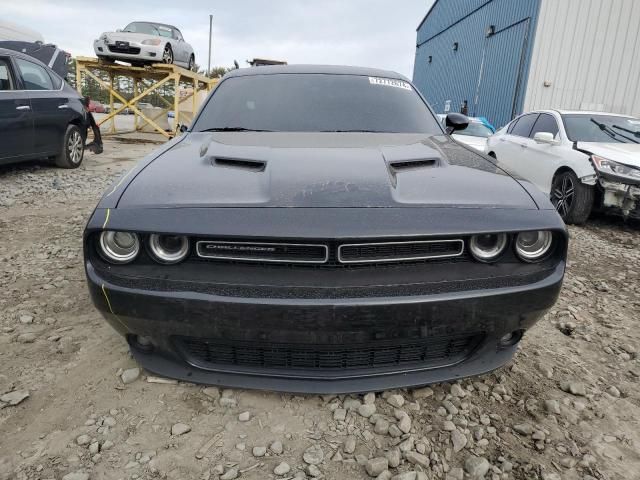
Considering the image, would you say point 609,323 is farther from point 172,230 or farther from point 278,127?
point 172,230

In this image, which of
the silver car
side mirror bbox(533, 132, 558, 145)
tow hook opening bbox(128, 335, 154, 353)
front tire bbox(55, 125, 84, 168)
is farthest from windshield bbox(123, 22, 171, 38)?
tow hook opening bbox(128, 335, 154, 353)

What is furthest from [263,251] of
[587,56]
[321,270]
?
[587,56]

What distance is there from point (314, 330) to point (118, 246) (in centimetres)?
74

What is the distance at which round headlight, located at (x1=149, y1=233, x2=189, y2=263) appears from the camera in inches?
62.7

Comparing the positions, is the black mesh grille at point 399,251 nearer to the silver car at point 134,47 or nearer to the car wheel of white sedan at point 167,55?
the silver car at point 134,47

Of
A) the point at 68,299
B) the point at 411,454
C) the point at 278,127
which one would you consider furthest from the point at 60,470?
the point at 278,127

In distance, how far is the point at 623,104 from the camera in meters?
12.9

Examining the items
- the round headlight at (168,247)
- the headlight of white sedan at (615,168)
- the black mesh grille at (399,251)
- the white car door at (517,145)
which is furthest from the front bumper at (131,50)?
the black mesh grille at (399,251)

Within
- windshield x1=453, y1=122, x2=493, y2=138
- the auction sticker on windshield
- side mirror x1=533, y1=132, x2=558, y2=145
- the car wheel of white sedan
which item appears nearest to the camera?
the auction sticker on windshield

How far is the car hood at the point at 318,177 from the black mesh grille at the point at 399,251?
0.45 ft

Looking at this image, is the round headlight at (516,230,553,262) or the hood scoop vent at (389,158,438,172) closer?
the round headlight at (516,230,553,262)

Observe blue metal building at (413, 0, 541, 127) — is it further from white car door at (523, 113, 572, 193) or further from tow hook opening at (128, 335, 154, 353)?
tow hook opening at (128, 335, 154, 353)

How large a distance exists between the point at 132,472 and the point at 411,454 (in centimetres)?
93

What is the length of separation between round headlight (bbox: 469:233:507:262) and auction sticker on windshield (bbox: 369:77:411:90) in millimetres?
1685
